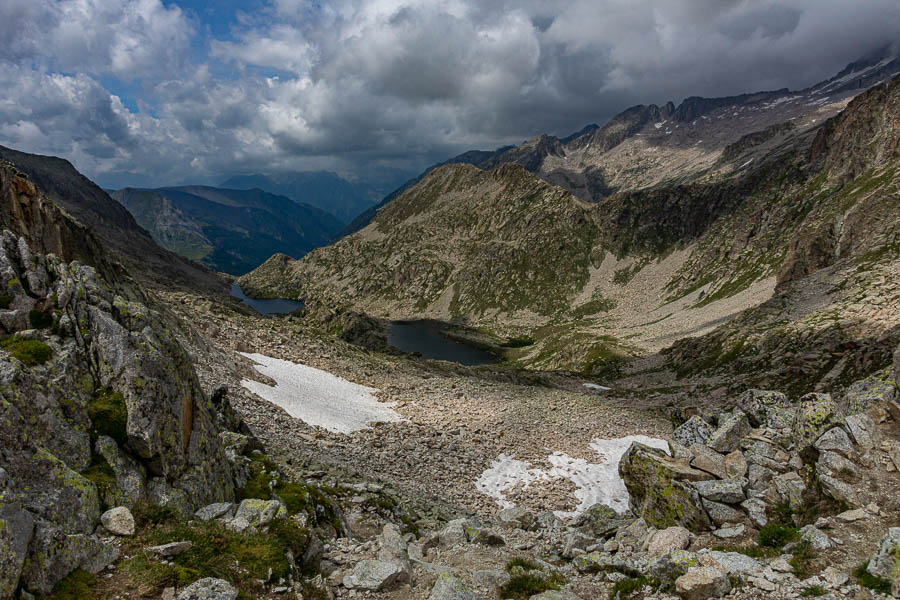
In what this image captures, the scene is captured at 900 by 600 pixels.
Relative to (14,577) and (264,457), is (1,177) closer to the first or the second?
(264,457)

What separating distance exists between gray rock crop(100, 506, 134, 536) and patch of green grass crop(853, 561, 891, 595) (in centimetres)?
1559

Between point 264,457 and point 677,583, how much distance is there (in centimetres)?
1490

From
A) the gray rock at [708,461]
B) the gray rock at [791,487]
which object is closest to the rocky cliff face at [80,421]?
the gray rock at [708,461]

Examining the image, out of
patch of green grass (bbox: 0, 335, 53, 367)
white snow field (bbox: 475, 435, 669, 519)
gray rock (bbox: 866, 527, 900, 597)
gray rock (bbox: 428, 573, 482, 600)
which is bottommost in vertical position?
white snow field (bbox: 475, 435, 669, 519)

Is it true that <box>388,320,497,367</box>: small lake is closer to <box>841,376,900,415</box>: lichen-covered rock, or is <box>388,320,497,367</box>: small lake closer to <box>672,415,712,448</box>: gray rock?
<box>672,415,712,448</box>: gray rock

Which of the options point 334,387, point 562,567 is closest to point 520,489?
point 562,567

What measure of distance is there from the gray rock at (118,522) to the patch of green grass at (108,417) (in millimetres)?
2447

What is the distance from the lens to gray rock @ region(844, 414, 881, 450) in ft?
45.5

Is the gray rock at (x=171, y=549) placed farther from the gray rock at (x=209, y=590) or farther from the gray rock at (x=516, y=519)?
the gray rock at (x=516, y=519)

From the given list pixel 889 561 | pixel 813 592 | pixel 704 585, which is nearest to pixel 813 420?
pixel 889 561

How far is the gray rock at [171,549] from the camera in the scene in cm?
890

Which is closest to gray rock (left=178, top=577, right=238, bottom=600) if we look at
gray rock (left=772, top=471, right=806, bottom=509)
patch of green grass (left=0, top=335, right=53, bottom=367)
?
patch of green grass (left=0, top=335, right=53, bottom=367)

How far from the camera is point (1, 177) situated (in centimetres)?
4625

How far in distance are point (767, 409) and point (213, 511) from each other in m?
22.5
